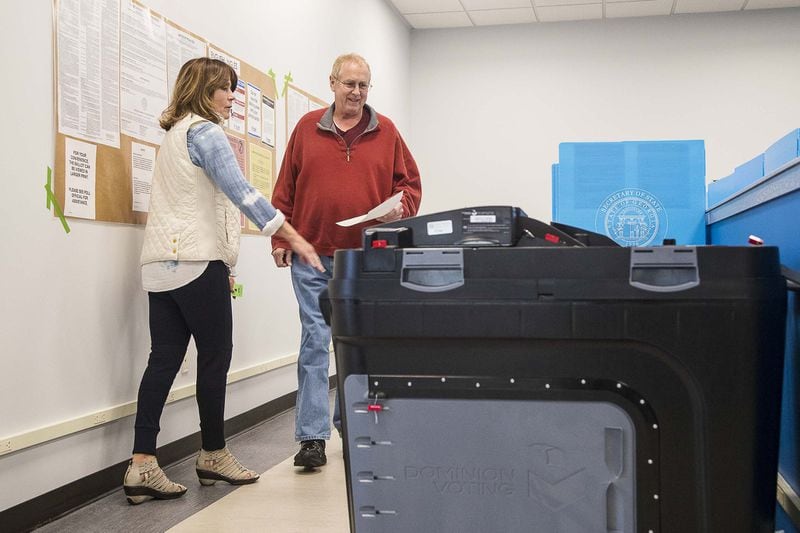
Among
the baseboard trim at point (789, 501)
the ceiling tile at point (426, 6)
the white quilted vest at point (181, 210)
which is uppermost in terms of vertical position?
the ceiling tile at point (426, 6)

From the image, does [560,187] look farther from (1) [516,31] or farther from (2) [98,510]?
(1) [516,31]

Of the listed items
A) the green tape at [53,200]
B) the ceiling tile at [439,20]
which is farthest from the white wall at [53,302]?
the ceiling tile at [439,20]

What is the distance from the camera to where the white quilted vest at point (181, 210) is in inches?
88.1

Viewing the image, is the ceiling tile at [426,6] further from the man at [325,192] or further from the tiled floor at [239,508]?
the tiled floor at [239,508]

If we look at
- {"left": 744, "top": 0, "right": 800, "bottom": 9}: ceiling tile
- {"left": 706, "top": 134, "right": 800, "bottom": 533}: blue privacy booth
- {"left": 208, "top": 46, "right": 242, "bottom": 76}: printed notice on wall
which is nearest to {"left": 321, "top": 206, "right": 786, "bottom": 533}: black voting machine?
{"left": 706, "top": 134, "right": 800, "bottom": 533}: blue privacy booth

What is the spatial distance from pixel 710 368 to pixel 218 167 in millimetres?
1546

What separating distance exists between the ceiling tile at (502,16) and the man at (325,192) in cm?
329

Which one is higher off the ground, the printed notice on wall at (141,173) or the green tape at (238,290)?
the printed notice on wall at (141,173)

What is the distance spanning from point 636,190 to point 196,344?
1478 millimetres

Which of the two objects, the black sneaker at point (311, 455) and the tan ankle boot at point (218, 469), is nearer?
the tan ankle boot at point (218, 469)

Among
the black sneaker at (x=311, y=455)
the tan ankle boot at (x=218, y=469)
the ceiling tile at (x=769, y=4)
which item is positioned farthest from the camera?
the ceiling tile at (x=769, y=4)

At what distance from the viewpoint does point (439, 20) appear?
231 inches

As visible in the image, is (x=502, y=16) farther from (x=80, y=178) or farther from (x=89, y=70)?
(x=80, y=178)

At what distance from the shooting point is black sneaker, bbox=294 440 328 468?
248 centimetres
